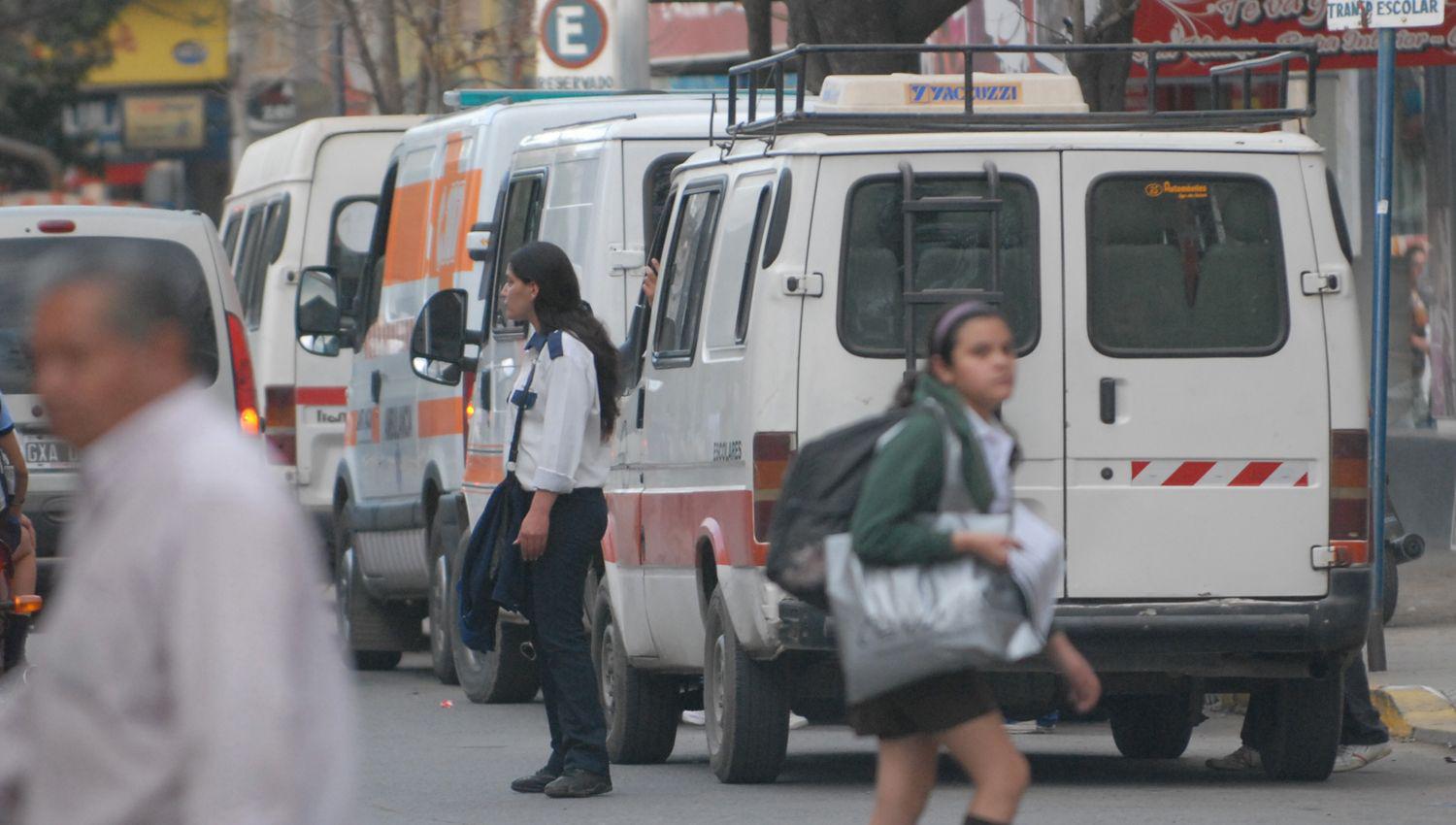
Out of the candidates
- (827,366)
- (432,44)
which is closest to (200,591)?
(827,366)

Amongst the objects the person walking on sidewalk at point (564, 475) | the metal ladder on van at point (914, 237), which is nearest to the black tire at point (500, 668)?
the person walking on sidewalk at point (564, 475)

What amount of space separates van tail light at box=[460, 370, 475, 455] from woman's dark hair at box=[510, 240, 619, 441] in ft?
10.3

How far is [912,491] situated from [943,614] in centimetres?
→ 25

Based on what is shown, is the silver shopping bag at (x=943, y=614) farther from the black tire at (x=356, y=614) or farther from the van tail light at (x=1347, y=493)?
the black tire at (x=356, y=614)

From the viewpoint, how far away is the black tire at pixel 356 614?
14445 millimetres

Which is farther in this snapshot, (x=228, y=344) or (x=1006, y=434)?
(x=228, y=344)

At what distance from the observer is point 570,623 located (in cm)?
880

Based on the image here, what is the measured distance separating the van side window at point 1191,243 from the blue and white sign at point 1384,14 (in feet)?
9.40

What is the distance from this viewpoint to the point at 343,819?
10.6ft

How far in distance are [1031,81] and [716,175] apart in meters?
1.08

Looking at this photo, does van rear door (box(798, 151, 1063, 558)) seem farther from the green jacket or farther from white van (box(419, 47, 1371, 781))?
the green jacket

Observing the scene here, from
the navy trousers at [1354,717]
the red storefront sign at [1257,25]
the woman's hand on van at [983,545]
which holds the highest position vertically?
the red storefront sign at [1257,25]

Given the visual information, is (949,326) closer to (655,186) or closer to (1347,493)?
(1347,493)

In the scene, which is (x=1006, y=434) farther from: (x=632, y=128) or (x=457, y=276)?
(x=457, y=276)
